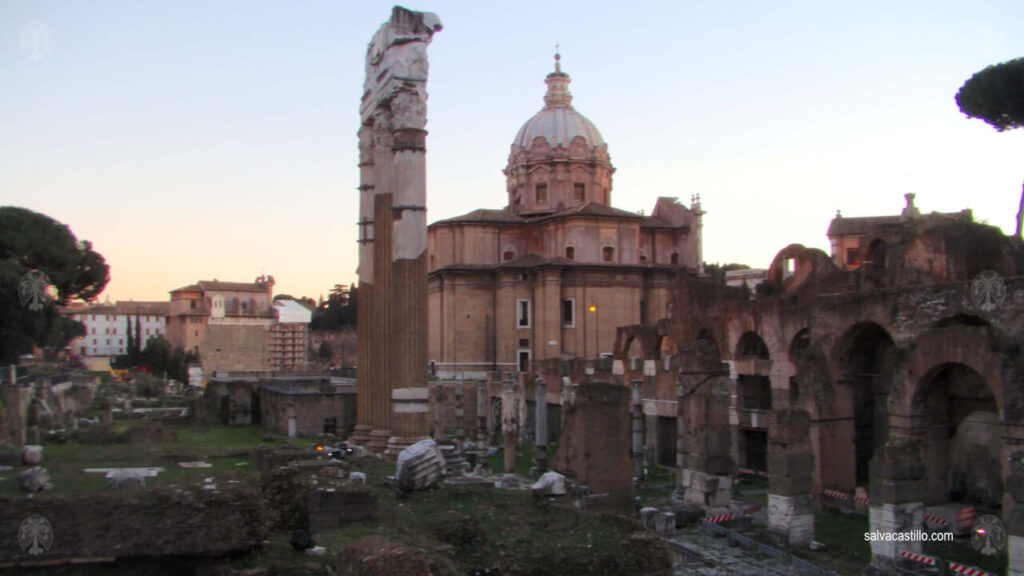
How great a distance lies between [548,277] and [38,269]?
2139 cm

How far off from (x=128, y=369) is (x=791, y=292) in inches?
1944

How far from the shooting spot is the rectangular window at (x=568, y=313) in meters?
Answer: 40.9

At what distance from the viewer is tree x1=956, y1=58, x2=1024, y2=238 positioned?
23.8m

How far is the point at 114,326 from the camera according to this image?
69.1m

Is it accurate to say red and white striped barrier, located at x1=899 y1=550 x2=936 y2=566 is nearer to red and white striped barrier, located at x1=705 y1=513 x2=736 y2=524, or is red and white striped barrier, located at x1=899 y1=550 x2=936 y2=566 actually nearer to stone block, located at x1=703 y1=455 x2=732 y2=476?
red and white striped barrier, located at x1=705 y1=513 x2=736 y2=524

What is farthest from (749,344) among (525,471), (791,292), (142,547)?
(142,547)

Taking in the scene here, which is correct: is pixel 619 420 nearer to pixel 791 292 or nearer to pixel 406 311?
pixel 406 311

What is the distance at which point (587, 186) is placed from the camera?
46.4 meters

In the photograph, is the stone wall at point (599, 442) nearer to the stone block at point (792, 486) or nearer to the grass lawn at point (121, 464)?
the stone block at point (792, 486)

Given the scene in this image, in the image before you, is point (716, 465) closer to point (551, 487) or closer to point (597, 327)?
point (551, 487)

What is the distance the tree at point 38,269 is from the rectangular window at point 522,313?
56.7 ft

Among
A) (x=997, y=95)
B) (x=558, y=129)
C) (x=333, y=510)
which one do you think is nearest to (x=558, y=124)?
(x=558, y=129)

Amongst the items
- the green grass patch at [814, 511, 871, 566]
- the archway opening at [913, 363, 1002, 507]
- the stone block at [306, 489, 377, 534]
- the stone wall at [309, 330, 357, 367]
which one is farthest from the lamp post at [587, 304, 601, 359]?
the stone wall at [309, 330, 357, 367]

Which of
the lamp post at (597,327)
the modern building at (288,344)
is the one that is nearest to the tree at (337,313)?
the modern building at (288,344)
